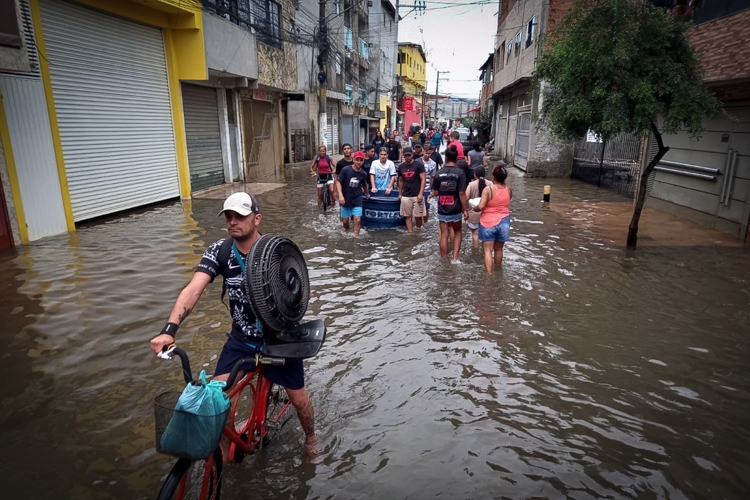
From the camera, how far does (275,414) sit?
12.1 ft

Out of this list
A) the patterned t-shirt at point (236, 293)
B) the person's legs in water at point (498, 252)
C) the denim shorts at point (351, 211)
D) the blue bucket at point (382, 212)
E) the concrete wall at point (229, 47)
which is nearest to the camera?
the patterned t-shirt at point (236, 293)

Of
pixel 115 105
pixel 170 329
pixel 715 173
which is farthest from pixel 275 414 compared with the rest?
pixel 715 173

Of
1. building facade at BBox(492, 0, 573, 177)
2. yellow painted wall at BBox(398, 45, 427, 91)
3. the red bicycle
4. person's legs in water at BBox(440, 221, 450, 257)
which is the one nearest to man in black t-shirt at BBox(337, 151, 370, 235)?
person's legs in water at BBox(440, 221, 450, 257)

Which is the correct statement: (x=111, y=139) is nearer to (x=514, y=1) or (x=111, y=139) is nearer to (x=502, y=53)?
(x=514, y=1)

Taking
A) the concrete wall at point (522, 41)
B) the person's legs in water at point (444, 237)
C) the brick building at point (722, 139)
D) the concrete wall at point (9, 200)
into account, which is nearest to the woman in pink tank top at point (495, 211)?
the person's legs in water at point (444, 237)

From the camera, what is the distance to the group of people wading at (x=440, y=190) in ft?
23.6

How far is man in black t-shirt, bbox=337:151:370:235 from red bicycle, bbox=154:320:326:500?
6.25 m

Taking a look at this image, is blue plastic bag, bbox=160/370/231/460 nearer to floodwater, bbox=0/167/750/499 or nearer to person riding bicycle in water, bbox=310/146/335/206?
floodwater, bbox=0/167/750/499

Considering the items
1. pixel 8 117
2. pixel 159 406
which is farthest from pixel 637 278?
pixel 8 117

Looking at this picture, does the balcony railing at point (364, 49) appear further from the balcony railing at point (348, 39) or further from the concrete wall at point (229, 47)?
the concrete wall at point (229, 47)

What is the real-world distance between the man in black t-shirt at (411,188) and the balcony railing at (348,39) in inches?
992

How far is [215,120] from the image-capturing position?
52.4ft

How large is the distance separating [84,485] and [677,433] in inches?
158

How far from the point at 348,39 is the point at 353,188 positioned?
26857 millimetres
